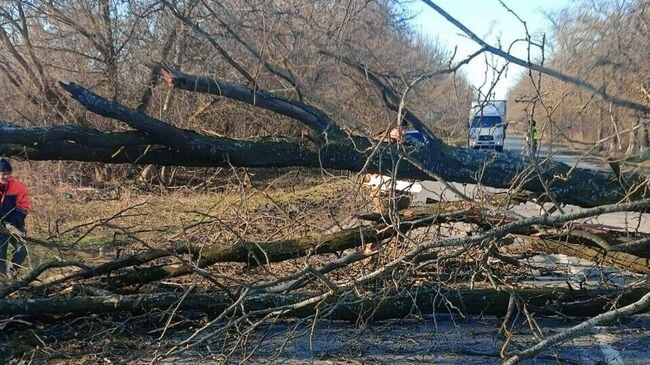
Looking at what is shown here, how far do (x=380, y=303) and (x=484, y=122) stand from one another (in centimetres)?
182

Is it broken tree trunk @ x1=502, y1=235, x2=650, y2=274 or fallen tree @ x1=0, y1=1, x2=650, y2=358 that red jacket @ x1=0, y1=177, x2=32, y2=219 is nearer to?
fallen tree @ x1=0, y1=1, x2=650, y2=358

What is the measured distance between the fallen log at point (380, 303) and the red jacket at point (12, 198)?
102 inches

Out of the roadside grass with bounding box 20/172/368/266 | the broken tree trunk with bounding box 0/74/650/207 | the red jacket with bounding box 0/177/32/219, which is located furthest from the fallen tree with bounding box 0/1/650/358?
the red jacket with bounding box 0/177/32/219

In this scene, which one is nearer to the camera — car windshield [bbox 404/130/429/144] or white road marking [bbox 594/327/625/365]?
white road marking [bbox 594/327/625/365]

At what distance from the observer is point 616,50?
7305 mm

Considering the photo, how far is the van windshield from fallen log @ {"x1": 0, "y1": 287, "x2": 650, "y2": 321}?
1389 mm

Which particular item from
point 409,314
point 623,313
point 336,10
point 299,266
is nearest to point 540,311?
point 409,314

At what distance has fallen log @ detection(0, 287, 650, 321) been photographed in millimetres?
5336

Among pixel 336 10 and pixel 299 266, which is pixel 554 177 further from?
pixel 336 10

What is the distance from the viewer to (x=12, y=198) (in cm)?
768

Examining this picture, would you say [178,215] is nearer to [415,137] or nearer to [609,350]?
[415,137]

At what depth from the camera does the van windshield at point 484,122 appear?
19.0 feet

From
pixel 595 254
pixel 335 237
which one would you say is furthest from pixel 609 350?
pixel 335 237

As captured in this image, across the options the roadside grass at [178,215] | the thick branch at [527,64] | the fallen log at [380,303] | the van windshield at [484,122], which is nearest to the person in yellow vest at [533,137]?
the thick branch at [527,64]
